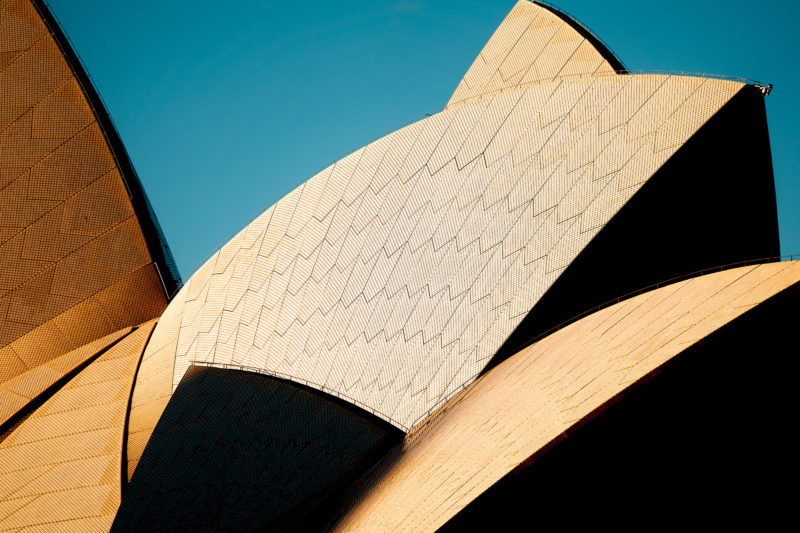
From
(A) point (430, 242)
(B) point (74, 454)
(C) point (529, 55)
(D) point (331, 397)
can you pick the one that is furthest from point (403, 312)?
(C) point (529, 55)

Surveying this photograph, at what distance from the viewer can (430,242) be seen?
16359mm

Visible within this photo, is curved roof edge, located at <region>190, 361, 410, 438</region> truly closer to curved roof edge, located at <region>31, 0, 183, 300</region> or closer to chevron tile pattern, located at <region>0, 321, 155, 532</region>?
chevron tile pattern, located at <region>0, 321, 155, 532</region>

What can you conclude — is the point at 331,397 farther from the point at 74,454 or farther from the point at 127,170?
the point at 127,170

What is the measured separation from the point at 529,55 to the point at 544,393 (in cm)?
1250

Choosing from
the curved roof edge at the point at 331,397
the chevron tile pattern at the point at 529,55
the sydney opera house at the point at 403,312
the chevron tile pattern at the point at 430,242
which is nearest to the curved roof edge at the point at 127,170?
the sydney opera house at the point at 403,312

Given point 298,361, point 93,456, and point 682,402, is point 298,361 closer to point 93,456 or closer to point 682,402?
point 93,456

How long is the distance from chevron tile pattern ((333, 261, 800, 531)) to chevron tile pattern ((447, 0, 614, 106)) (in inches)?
320

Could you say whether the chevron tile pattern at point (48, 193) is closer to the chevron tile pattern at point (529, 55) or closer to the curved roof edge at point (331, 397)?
the curved roof edge at point (331, 397)

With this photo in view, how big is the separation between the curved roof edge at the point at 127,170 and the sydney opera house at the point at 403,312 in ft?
0.30

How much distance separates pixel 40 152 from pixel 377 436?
11.1 meters

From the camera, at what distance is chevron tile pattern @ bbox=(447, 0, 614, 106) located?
1753cm

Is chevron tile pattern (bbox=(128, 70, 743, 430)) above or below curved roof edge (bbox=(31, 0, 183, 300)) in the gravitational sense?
below

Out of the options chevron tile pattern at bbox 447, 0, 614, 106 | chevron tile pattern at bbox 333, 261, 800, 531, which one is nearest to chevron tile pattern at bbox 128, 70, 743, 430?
chevron tile pattern at bbox 333, 261, 800, 531

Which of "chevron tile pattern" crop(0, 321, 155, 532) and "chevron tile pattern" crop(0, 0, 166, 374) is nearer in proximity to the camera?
"chevron tile pattern" crop(0, 321, 155, 532)
